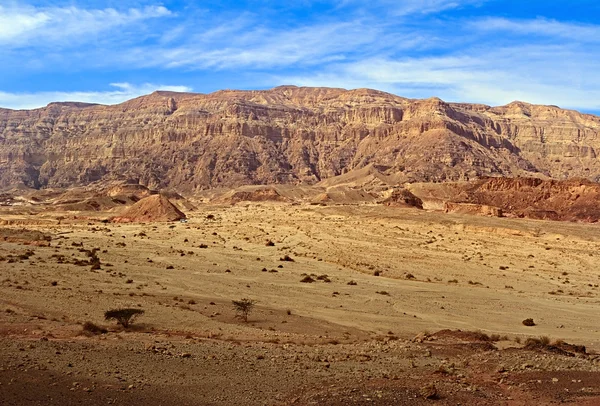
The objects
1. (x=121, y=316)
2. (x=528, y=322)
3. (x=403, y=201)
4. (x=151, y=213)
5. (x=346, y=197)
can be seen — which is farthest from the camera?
(x=346, y=197)

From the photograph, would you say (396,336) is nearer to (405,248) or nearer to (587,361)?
(587,361)

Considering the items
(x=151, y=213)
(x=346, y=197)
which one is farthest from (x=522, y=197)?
(x=151, y=213)

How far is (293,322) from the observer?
20578mm

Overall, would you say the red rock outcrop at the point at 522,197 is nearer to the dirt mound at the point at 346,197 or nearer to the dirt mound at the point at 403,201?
the dirt mound at the point at 403,201

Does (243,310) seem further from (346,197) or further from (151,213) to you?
(346,197)

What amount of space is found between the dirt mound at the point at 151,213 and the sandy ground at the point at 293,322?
22335 millimetres

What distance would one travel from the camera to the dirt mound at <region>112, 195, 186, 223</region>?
240ft

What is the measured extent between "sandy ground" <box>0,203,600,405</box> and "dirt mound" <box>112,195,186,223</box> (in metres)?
22.3

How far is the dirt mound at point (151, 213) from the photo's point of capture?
73.2 meters

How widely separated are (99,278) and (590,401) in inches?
822

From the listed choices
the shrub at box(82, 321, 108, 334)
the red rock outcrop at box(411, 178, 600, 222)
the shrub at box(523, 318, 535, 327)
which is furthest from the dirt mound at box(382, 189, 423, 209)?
the shrub at box(82, 321, 108, 334)

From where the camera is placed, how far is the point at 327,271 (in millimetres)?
35562

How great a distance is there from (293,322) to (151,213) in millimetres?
56473

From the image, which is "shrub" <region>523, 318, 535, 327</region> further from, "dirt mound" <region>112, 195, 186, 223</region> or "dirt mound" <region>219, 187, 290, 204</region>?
"dirt mound" <region>219, 187, 290, 204</region>
